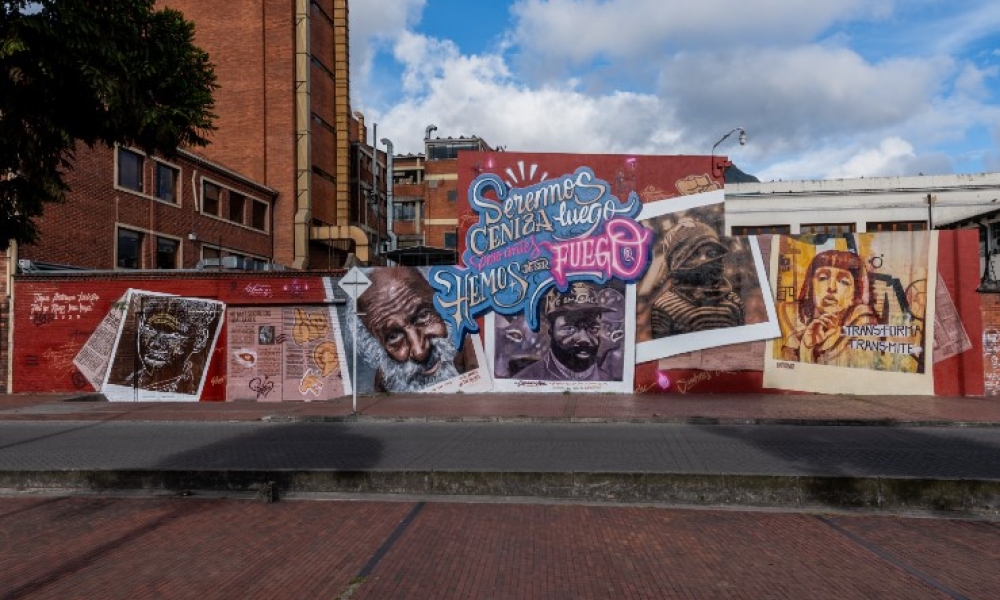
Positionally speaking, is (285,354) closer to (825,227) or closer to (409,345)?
(409,345)

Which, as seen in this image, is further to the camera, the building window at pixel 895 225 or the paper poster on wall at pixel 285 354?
the building window at pixel 895 225

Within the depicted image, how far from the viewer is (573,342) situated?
17.3 metres

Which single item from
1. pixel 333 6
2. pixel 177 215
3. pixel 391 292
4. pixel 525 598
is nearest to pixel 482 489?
pixel 525 598

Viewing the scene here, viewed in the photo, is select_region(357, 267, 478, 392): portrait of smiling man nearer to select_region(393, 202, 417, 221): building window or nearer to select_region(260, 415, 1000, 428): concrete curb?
select_region(260, 415, 1000, 428): concrete curb

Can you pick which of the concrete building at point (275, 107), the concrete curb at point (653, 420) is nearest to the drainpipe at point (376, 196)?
the concrete building at point (275, 107)

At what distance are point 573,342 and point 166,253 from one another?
18355 mm

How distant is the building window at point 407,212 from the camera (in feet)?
215

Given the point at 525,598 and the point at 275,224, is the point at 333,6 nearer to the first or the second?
the point at 275,224

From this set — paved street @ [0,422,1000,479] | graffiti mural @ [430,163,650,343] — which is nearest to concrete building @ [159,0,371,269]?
graffiti mural @ [430,163,650,343]

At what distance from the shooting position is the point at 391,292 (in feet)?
58.3

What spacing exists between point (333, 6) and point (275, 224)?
15.1 metres

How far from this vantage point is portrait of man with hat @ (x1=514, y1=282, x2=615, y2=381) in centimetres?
1722

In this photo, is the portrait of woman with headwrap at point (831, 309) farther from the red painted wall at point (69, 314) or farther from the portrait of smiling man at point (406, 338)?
the red painted wall at point (69, 314)

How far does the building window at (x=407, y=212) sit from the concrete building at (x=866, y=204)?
115 ft
